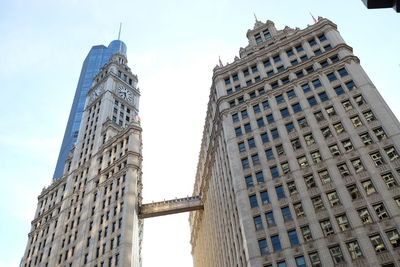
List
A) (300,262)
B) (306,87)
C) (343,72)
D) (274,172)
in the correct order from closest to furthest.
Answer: (300,262) → (274,172) → (343,72) → (306,87)

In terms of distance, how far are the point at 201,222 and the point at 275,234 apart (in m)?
46.3

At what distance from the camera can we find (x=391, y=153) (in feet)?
161

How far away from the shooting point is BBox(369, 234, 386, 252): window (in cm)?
4141

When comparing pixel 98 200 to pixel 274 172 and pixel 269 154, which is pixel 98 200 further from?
pixel 274 172

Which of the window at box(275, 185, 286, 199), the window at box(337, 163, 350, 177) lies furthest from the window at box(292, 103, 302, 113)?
the window at box(275, 185, 286, 199)

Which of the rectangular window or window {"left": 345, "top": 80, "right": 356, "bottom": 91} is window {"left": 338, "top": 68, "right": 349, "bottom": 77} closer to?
window {"left": 345, "top": 80, "right": 356, "bottom": 91}

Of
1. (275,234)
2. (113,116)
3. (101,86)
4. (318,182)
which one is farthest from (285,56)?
(101,86)

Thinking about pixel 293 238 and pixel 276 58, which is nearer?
pixel 293 238

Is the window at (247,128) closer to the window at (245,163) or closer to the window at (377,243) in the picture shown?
the window at (245,163)

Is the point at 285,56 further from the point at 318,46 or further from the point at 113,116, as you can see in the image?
the point at 113,116

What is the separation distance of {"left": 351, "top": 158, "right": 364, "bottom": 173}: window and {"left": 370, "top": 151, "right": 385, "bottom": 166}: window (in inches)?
66.8

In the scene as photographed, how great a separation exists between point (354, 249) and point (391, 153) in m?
14.4

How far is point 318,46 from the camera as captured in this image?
2776 inches

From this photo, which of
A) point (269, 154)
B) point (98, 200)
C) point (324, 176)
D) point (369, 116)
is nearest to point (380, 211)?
point (324, 176)
